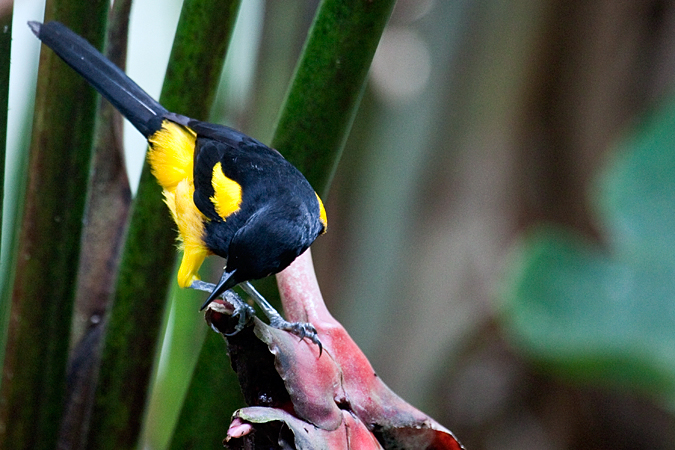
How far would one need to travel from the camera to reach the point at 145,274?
3.25ft

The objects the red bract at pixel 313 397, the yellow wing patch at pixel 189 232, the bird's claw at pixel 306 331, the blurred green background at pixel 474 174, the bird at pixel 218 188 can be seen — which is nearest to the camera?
the red bract at pixel 313 397

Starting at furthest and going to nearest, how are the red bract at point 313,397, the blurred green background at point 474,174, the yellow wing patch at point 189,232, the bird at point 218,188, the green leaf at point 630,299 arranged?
the blurred green background at point 474,174, the green leaf at point 630,299, the yellow wing patch at point 189,232, the bird at point 218,188, the red bract at point 313,397

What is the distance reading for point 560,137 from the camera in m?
2.66

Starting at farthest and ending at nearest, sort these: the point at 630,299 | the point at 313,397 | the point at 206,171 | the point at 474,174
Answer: the point at 474,174, the point at 630,299, the point at 206,171, the point at 313,397

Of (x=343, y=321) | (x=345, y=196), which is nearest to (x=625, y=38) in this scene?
(x=345, y=196)

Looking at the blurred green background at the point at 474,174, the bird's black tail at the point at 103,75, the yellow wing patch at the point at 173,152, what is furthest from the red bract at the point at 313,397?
the blurred green background at the point at 474,174

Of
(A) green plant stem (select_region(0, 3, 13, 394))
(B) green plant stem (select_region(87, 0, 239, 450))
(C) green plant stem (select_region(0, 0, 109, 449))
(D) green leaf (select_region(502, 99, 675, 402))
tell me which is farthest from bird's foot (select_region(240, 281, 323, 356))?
(D) green leaf (select_region(502, 99, 675, 402))

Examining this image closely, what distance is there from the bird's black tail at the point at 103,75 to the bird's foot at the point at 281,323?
1.11 feet

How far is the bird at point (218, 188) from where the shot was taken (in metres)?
1.05

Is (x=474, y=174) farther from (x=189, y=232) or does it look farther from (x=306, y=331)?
(x=306, y=331)

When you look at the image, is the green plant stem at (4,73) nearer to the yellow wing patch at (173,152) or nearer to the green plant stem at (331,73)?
the green plant stem at (331,73)

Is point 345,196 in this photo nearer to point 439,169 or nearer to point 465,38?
point 439,169

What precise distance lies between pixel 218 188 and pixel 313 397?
82cm

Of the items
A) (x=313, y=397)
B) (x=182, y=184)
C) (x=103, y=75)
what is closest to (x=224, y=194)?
(x=182, y=184)
